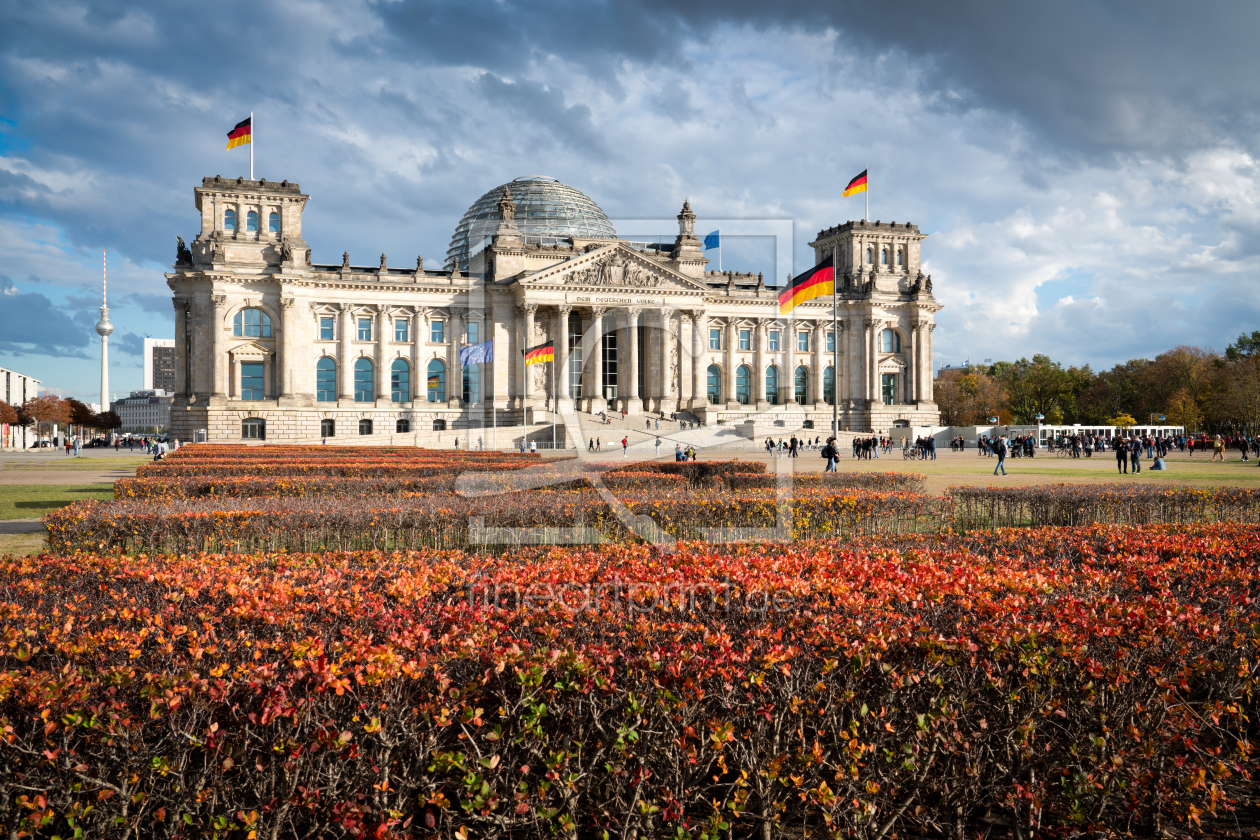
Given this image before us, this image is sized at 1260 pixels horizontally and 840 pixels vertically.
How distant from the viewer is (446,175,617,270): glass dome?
3607 inches

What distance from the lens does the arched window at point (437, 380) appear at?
78688 millimetres

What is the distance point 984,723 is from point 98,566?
869 centimetres

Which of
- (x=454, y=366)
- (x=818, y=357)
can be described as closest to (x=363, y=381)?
(x=454, y=366)

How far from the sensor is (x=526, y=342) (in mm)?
75375

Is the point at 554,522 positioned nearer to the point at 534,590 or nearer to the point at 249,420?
the point at 534,590

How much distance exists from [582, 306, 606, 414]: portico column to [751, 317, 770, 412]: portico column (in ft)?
63.1

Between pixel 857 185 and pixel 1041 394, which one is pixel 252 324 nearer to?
pixel 857 185

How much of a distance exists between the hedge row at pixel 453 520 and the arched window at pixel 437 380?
63.6 metres

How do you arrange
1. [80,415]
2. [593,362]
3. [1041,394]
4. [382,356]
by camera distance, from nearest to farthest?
[382,356] < [593,362] < [1041,394] < [80,415]

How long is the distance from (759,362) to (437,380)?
37269mm

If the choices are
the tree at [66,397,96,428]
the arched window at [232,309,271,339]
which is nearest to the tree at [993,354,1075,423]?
the arched window at [232,309,271,339]

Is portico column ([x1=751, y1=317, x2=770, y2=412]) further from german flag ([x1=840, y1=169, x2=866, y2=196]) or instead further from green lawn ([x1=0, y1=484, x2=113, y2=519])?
green lawn ([x1=0, y1=484, x2=113, y2=519])

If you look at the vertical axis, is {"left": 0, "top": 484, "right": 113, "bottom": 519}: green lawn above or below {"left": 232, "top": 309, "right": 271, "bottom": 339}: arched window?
below

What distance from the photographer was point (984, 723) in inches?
206
